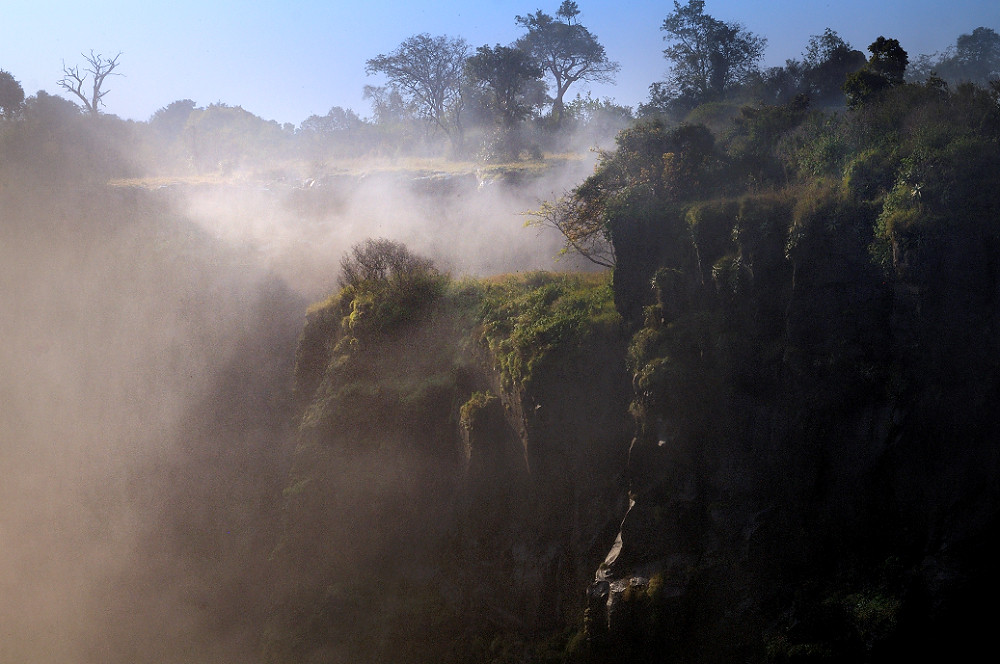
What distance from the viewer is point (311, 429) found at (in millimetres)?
17359

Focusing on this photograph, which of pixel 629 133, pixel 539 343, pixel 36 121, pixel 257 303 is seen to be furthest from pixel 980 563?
pixel 36 121

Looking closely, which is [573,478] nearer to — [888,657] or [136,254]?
[888,657]

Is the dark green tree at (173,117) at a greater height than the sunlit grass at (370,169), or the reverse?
the dark green tree at (173,117)

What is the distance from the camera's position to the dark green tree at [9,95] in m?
37.3

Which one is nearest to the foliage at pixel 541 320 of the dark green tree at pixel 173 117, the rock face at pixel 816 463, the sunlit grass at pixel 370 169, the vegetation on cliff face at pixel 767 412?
the vegetation on cliff face at pixel 767 412

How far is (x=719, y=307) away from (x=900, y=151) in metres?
3.67

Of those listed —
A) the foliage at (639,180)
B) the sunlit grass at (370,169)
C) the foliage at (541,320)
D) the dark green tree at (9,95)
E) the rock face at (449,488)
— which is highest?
the dark green tree at (9,95)

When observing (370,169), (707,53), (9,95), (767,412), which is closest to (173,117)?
(9,95)

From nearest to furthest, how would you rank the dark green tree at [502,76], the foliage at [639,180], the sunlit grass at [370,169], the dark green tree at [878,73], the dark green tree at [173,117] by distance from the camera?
the foliage at [639,180] → the dark green tree at [878,73] → the sunlit grass at [370,169] → the dark green tree at [502,76] → the dark green tree at [173,117]

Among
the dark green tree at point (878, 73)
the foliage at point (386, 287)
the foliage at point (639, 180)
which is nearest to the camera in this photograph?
the foliage at point (639, 180)

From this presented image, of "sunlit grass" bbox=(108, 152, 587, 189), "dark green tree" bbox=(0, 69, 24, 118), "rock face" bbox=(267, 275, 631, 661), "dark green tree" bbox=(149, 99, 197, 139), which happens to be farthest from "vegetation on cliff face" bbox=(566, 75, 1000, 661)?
"dark green tree" bbox=(149, 99, 197, 139)

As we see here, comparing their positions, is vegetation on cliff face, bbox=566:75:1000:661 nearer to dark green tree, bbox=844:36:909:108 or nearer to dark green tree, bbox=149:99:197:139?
dark green tree, bbox=844:36:909:108

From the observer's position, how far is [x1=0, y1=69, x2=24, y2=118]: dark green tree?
37.3 m

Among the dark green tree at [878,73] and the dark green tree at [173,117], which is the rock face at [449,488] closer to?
the dark green tree at [878,73]
